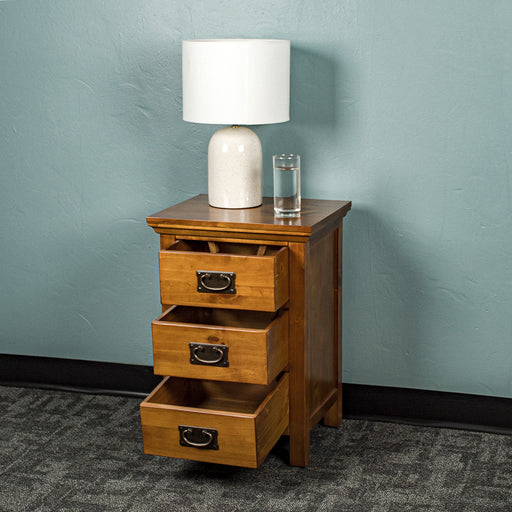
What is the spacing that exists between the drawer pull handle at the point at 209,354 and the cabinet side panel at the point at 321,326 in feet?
0.85

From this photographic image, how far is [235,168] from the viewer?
210 centimetres

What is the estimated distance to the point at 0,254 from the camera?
2.66m

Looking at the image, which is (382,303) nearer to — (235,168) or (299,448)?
(299,448)

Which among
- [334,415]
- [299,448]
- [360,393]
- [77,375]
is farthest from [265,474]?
[77,375]

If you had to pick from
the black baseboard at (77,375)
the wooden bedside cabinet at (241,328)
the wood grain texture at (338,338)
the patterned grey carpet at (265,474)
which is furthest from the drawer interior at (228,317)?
→ the black baseboard at (77,375)

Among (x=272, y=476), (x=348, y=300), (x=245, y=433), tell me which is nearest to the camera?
(x=245, y=433)

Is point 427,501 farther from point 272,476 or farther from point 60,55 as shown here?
point 60,55

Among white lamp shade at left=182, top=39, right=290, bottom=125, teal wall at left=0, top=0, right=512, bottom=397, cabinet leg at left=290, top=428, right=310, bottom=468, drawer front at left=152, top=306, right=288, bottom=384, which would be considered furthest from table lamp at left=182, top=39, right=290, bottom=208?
cabinet leg at left=290, top=428, right=310, bottom=468

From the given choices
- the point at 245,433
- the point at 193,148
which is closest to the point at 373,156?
the point at 193,148

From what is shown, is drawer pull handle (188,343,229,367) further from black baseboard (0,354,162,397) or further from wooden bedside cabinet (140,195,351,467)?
black baseboard (0,354,162,397)

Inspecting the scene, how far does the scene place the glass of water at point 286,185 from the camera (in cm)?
204

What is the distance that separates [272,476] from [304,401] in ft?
0.69

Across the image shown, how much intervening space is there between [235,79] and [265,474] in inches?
40.2

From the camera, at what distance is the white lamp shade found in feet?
6.45
